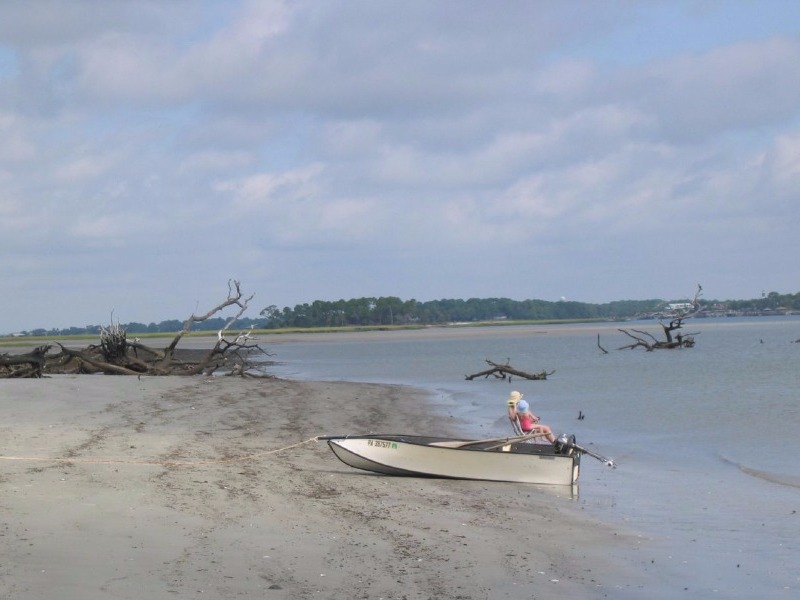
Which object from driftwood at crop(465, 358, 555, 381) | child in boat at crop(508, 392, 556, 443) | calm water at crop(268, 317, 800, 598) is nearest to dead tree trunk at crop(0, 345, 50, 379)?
calm water at crop(268, 317, 800, 598)

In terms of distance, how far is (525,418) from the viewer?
14469 mm

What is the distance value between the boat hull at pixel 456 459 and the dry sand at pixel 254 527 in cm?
24

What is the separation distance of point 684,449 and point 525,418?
5.78 meters

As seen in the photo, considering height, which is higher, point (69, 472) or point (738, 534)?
point (69, 472)

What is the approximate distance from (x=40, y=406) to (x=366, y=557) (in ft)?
37.7

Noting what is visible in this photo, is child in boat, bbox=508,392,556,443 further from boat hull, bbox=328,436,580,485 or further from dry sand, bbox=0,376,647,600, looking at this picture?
dry sand, bbox=0,376,647,600

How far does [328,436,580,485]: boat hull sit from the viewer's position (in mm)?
13203

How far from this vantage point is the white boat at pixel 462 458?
1320 cm

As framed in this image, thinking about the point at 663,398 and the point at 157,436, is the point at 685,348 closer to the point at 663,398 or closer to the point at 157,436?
the point at 663,398

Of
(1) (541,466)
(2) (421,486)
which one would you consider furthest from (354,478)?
(1) (541,466)

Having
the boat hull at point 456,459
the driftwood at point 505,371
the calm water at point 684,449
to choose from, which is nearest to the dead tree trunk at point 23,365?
the calm water at point 684,449

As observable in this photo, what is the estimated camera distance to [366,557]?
8211 mm

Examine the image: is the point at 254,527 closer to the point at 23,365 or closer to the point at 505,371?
the point at 23,365

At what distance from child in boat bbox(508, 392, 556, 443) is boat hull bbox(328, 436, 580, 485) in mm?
536
